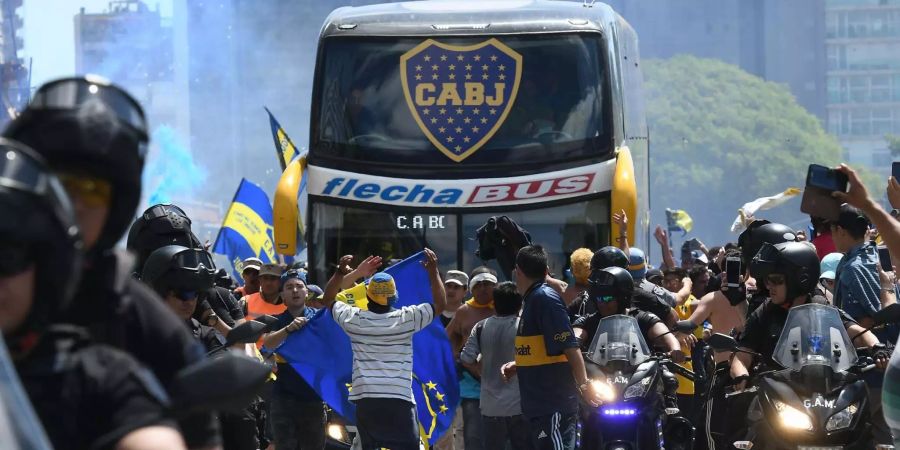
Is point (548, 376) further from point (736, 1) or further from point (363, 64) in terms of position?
point (736, 1)

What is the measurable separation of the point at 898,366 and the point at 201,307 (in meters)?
4.37

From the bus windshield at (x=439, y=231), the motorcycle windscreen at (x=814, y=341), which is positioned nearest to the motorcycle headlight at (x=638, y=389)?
the motorcycle windscreen at (x=814, y=341)

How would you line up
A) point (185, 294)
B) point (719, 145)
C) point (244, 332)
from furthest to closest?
point (719, 145)
point (185, 294)
point (244, 332)

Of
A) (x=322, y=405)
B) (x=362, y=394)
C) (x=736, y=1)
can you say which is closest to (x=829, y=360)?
(x=362, y=394)

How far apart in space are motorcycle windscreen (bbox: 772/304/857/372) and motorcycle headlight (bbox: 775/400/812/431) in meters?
0.25

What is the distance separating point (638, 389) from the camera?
10.0 metres

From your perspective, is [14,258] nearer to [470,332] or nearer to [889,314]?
[889,314]

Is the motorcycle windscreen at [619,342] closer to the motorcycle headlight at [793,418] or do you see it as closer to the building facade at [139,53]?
the motorcycle headlight at [793,418]

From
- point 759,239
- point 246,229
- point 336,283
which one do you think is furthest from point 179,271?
point 246,229

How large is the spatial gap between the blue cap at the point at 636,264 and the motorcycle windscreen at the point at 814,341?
385 centimetres

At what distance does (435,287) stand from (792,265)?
3563 millimetres

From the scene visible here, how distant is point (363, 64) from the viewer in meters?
16.7

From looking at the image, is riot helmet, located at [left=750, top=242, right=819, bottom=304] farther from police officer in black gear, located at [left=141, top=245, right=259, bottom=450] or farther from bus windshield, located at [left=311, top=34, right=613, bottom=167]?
bus windshield, located at [left=311, top=34, right=613, bottom=167]

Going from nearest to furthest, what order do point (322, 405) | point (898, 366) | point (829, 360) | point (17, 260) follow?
1. point (17, 260)
2. point (898, 366)
3. point (829, 360)
4. point (322, 405)
